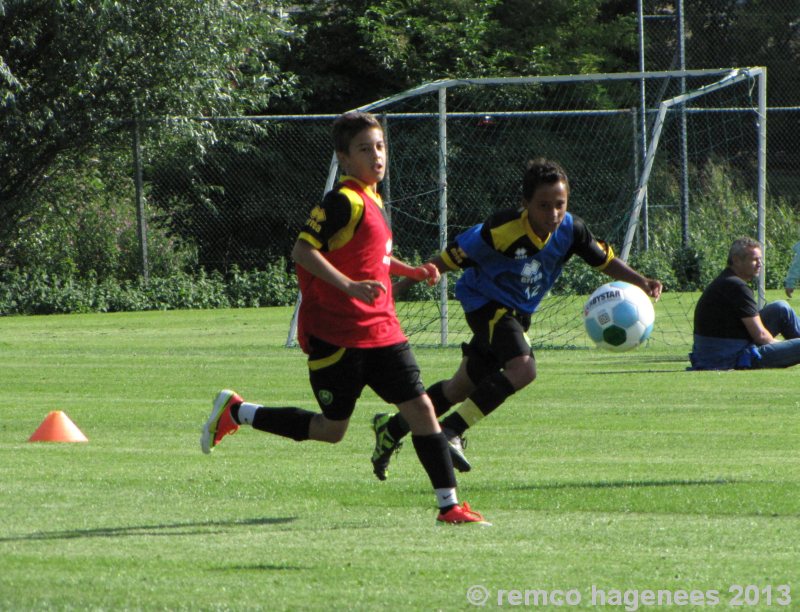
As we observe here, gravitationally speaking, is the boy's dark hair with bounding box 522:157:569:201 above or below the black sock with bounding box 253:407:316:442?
above

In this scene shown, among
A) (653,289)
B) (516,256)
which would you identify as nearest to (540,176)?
(516,256)

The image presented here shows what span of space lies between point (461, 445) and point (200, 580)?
300cm

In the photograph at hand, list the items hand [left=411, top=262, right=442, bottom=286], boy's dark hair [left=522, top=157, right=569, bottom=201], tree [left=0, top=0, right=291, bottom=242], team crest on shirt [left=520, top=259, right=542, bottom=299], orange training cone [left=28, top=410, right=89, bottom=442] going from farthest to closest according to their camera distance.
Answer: tree [left=0, top=0, right=291, bottom=242] < orange training cone [left=28, top=410, right=89, bottom=442] < team crest on shirt [left=520, top=259, right=542, bottom=299] < boy's dark hair [left=522, top=157, right=569, bottom=201] < hand [left=411, top=262, right=442, bottom=286]

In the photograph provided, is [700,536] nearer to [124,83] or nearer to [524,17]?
[124,83]

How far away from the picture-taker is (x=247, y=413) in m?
6.87

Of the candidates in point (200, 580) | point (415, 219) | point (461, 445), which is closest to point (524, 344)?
point (461, 445)

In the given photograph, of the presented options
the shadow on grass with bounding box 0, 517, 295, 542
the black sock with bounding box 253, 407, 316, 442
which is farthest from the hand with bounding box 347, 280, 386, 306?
the shadow on grass with bounding box 0, 517, 295, 542

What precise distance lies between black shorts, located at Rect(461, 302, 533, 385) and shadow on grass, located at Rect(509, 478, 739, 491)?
2.77 ft

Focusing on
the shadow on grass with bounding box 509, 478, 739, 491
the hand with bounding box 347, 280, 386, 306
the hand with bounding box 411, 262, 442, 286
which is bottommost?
the shadow on grass with bounding box 509, 478, 739, 491

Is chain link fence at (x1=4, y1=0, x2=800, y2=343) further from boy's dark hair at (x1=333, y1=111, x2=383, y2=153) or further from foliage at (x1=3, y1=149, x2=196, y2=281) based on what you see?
boy's dark hair at (x1=333, y1=111, x2=383, y2=153)

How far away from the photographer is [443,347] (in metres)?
16.8

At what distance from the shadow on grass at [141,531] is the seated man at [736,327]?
7.41m

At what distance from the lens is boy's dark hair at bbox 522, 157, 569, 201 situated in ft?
24.4

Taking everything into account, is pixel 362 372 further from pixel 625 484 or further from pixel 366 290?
pixel 625 484
